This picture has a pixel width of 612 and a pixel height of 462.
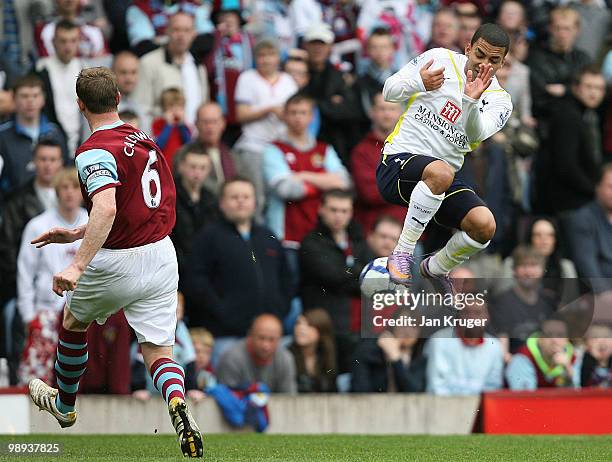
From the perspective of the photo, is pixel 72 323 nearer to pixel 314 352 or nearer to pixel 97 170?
pixel 97 170

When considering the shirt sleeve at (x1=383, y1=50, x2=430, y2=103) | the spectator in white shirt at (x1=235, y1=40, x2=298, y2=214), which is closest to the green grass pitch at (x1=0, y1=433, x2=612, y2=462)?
the shirt sleeve at (x1=383, y1=50, x2=430, y2=103)

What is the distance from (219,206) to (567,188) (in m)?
4.00

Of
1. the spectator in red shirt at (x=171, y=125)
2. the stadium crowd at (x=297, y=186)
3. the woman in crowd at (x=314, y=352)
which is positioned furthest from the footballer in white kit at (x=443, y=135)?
the spectator in red shirt at (x=171, y=125)

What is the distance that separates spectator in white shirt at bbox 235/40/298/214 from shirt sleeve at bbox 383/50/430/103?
4.70 meters

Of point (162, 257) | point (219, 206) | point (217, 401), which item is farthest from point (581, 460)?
point (219, 206)

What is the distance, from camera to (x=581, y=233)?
15.5 meters

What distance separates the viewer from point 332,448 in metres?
11.5

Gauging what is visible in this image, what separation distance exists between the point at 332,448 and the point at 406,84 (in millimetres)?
2884

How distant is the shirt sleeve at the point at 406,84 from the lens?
10.5 m

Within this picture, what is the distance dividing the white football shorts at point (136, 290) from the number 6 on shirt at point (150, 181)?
0.96ft

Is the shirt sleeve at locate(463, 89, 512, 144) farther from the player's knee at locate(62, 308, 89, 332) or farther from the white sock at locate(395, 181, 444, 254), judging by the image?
the player's knee at locate(62, 308, 89, 332)

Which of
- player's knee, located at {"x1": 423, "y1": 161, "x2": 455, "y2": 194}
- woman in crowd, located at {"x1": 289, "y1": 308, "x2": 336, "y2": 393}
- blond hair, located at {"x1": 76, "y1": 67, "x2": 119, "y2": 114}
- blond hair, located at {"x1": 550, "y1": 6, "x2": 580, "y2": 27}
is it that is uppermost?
blond hair, located at {"x1": 550, "y1": 6, "x2": 580, "y2": 27}

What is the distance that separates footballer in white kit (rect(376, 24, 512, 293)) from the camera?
1057 cm

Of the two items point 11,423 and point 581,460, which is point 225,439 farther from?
point 581,460
